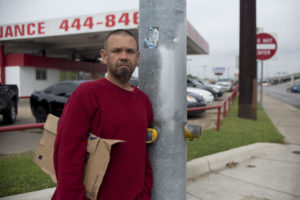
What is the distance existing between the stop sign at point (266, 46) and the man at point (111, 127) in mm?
10405

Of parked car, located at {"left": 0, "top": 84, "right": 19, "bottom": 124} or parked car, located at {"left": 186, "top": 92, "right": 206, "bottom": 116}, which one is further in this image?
parked car, located at {"left": 186, "top": 92, "right": 206, "bottom": 116}

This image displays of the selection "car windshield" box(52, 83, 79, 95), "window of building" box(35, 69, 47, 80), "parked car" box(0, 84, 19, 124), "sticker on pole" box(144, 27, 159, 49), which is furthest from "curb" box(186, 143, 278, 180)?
"window of building" box(35, 69, 47, 80)

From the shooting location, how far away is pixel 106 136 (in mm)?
1464

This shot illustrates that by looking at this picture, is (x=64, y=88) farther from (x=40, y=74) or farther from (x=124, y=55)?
(x=40, y=74)

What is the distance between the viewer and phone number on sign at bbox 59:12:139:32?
17531 millimetres

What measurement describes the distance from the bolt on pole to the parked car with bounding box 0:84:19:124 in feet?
26.2

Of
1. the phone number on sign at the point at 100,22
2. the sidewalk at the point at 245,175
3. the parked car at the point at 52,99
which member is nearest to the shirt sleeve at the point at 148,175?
the sidewalk at the point at 245,175

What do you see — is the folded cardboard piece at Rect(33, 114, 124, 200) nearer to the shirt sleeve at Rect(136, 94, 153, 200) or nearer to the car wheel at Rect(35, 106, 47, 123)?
the shirt sleeve at Rect(136, 94, 153, 200)

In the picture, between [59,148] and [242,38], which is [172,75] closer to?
[59,148]

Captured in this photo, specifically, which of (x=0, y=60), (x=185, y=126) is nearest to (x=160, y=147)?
(x=185, y=126)

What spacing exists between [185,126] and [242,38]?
8329mm

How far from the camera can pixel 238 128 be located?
744cm

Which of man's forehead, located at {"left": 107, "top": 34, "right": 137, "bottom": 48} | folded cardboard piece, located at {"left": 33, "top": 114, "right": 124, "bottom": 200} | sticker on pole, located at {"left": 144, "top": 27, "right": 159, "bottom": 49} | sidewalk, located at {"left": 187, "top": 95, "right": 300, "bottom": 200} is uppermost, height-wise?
sticker on pole, located at {"left": 144, "top": 27, "right": 159, "bottom": 49}

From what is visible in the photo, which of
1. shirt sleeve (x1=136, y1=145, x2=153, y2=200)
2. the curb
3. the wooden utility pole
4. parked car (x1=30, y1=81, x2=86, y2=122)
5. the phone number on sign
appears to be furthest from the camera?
the phone number on sign
